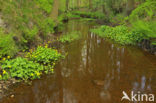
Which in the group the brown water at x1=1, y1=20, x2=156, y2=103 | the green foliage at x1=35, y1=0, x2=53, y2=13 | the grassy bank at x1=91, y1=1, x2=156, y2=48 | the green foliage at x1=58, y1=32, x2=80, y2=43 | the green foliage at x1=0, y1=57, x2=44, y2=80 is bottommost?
the brown water at x1=1, y1=20, x2=156, y2=103

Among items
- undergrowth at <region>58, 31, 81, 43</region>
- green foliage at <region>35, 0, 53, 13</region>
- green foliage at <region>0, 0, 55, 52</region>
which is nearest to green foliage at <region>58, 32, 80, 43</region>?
undergrowth at <region>58, 31, 81, 43</region>

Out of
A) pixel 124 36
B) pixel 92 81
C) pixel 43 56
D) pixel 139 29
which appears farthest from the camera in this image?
pixel 124 36

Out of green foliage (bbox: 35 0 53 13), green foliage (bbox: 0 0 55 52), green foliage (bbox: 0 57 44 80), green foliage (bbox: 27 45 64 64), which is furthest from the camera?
green foliage (bbox: 35 0 53 13)

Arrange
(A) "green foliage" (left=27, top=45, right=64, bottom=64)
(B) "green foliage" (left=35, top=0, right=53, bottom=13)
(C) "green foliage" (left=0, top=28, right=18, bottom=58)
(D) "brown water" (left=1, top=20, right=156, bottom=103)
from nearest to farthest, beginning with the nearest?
(D) "brown water" (left=1, top=20, right=156, bottom=103) < (C) "green foliage" (left=0, top=28, right=18, bottom=58) < (A) "green foliage" (left=27, top=45, right=64, bottom=64) < (B) "green foliage" (left=35, top=0, right=53, bottom=13)

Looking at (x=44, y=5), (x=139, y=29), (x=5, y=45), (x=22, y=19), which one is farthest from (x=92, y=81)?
(x=44, y=5)

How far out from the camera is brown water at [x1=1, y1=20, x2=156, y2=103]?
164 inches

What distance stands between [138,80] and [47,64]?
408cm

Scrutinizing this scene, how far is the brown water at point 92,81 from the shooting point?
416 centimetres

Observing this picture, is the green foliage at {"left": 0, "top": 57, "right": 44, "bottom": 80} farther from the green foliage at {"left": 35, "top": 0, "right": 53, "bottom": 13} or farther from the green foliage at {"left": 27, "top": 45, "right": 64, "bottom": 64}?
the green foliage at {"left": 35, "top": 0, "right": 53, "bottom": 13}

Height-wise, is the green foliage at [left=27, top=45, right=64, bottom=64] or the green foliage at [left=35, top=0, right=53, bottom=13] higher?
the green foliage at [left=35, top=0, right=53, bottom=13]

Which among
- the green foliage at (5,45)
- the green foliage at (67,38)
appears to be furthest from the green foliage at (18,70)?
the green foliage at (67,38)

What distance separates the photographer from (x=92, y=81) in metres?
5.02

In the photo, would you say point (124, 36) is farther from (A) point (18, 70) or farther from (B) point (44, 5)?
(A) point (18, 70)

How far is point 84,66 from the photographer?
638 centimetres
